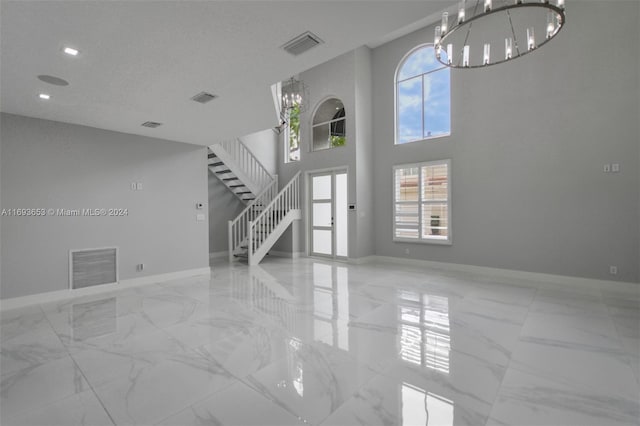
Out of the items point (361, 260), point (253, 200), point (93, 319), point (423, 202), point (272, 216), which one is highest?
point (253, 200)

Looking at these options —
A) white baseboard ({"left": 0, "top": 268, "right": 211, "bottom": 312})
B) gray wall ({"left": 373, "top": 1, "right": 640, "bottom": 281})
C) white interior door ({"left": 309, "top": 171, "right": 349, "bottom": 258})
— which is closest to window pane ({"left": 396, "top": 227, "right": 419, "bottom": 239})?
gray wall ({"left": 373, "top": 1, "right": 640, "bottom": 281})

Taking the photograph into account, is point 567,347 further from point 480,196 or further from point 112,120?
point 112,120

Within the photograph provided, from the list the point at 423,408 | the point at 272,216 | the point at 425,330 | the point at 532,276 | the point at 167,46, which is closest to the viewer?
the point at 423,408

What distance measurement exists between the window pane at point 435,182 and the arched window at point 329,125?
226 centimetres

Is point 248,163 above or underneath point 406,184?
above

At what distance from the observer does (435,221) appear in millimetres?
6871

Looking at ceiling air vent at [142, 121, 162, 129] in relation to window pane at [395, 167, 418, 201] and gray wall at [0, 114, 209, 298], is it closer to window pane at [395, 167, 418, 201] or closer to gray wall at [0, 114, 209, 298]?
gray wall at [0, 114, 209, 298]

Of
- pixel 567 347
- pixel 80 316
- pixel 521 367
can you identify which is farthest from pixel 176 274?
pixel 567 347

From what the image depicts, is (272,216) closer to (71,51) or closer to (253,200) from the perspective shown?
(253,200)


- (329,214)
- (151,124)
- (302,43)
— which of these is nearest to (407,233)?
(329,214)

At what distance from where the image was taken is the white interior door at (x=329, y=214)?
7.98 metres

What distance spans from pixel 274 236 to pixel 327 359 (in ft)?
17.8

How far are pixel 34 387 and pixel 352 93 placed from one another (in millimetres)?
7500

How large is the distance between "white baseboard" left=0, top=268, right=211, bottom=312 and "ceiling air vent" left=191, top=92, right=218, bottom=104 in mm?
3506
